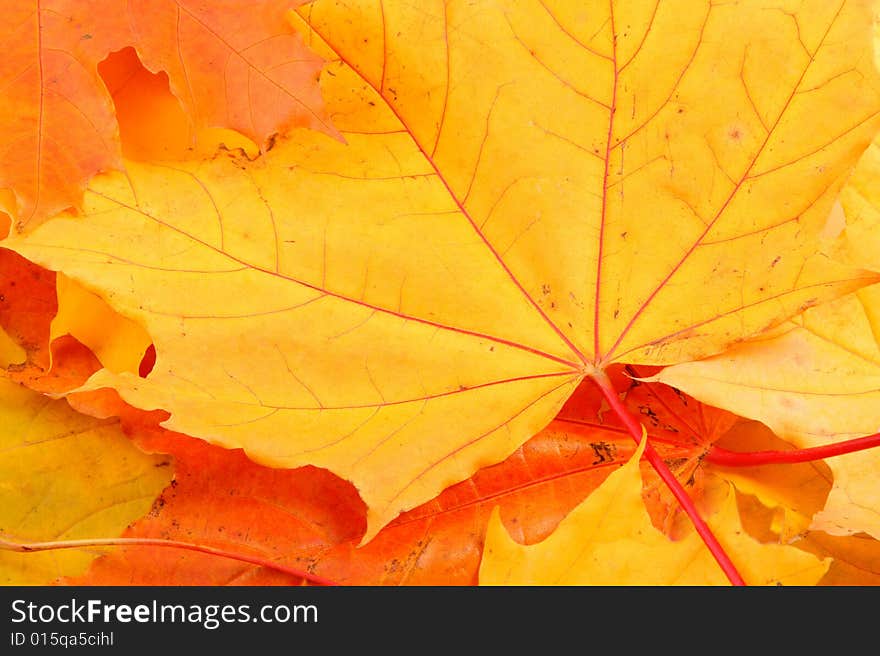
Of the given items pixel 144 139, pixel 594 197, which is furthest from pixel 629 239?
pixel 144 139

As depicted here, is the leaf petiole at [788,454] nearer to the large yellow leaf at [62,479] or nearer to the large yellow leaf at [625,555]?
the large yellow leaf at [625,555]

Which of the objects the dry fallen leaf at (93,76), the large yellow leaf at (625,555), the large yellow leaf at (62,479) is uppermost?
the dry fallen leaf at (93,76)

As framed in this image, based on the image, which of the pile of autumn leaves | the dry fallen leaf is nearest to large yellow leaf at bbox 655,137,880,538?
the pile of autumn leaves

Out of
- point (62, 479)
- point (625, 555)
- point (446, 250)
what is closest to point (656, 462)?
point (625, 555)

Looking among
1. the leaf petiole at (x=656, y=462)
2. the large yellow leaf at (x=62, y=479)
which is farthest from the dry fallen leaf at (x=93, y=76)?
the leaf petiole at (x=656, y=462)

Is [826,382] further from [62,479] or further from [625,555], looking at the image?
[62,479]
